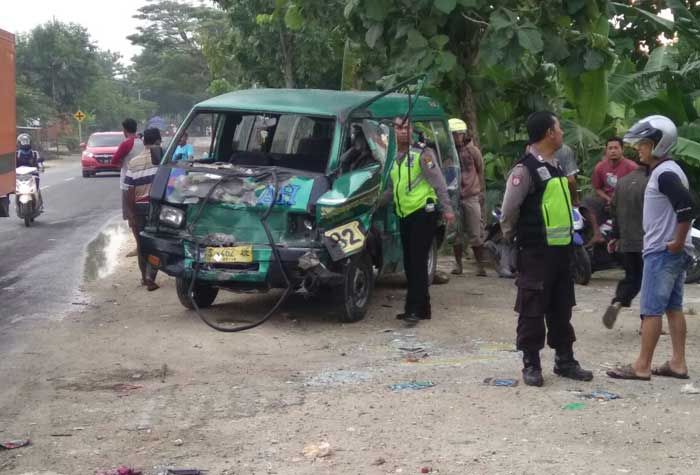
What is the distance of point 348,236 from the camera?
30.9 ft

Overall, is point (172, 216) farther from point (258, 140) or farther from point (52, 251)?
point (52, 251)

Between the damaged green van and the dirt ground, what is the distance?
1.72 feet

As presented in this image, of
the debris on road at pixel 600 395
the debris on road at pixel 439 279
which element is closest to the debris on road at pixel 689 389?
the debris on road at pixel 600 395

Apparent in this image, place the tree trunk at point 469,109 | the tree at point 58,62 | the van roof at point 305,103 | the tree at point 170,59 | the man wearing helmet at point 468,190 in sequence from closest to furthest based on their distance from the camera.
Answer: the van roof at point 305,103 → the man wearing helmet at point 468,190 → the tree trunk at point 469,109 → the tree at point 58,62 → the tree at point 170,59

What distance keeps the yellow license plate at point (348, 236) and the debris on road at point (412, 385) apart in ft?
6.71

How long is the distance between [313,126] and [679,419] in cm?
482

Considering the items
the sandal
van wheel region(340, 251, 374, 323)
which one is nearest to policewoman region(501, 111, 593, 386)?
van wheel region(340, 251, 374, 323)

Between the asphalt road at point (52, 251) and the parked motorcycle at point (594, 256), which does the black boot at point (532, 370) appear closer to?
the parked motorcycle at point (594, 256)

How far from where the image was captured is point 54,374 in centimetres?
793

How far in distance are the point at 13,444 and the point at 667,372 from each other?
4248 mm

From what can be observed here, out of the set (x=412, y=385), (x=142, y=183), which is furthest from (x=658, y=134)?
(x=142, y=183)

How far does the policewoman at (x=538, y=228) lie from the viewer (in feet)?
23.6

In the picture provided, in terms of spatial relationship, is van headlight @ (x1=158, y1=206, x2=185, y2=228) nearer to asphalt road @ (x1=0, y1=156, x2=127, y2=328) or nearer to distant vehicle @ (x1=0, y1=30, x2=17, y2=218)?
asphalt road @ (x1=0, y1=156, x2=127, y2=328)

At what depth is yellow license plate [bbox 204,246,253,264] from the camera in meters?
9.28
